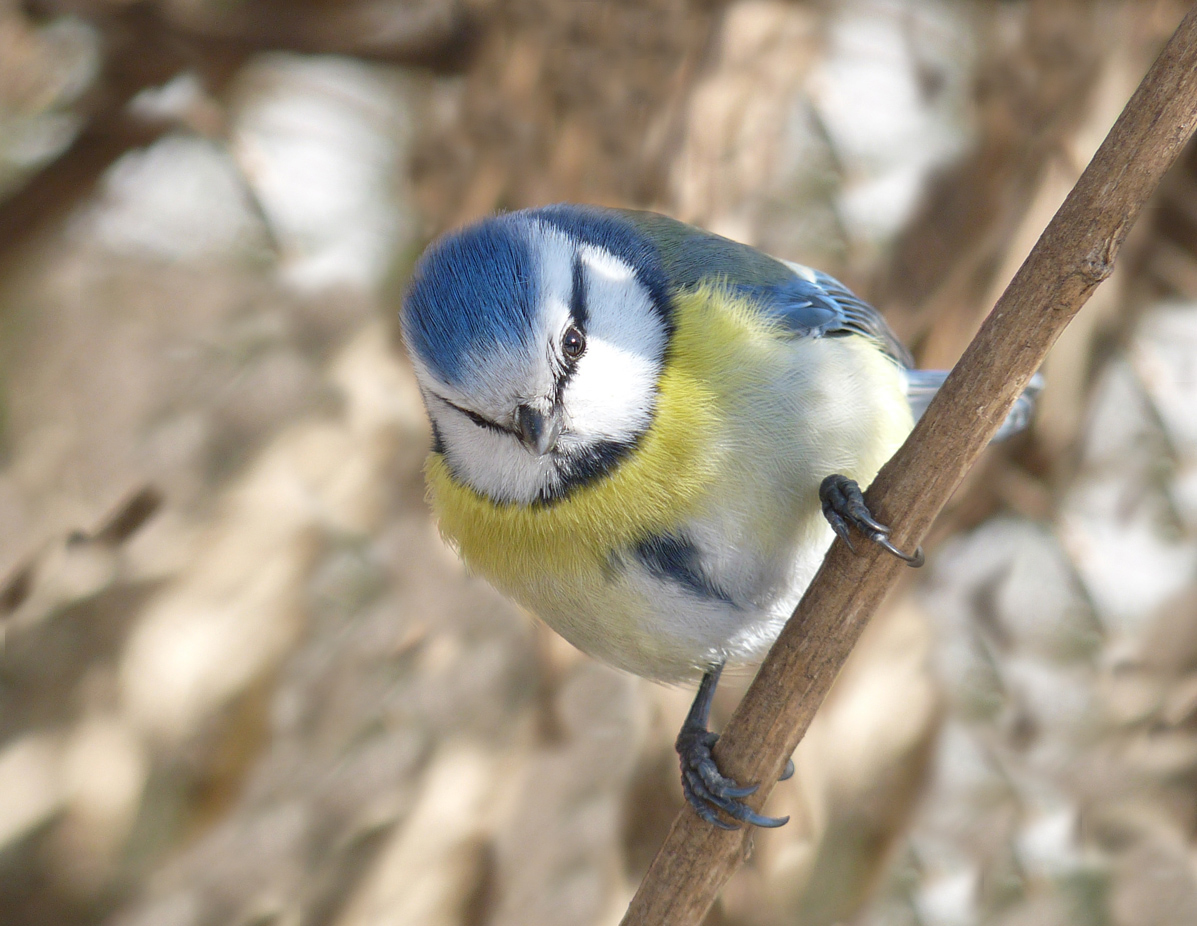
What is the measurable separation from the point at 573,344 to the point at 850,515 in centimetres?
22

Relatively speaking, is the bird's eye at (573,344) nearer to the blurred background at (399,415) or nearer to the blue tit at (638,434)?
the blue tit at (638,434)

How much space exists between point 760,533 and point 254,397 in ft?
2.24

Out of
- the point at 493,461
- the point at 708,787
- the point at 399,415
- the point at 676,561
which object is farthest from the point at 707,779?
the point at 399,415

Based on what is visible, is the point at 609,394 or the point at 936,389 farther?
the point at 936,389

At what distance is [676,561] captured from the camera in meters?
0.71

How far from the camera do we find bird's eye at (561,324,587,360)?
2.26 ft

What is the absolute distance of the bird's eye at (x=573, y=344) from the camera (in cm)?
69

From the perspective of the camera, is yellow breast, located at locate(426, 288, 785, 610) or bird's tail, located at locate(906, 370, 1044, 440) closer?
yellow breast, located at locate(426, 288, 785, 610)

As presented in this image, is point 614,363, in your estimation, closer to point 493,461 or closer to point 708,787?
point 493,461

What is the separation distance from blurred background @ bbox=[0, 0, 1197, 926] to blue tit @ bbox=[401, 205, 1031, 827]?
395mm

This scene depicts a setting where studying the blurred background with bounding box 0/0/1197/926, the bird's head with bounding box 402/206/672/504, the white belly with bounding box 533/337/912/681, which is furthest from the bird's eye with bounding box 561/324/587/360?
the blurred background with bounding box 0/0/1197/926

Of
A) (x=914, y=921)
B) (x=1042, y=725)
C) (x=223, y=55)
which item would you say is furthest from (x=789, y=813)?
(x=223, y=55)

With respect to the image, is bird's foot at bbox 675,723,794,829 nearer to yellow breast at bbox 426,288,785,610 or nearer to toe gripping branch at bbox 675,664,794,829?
toe gripping branch at bbox 675,664,794,829

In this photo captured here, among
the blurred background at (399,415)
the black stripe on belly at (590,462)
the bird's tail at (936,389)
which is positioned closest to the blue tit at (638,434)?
the black stripe on belly at (590,462)
